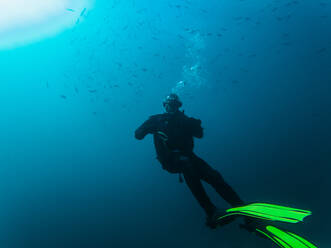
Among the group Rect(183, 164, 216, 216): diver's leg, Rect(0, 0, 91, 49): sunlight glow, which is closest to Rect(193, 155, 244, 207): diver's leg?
Rect(183, 164, 216, 216): diver's leg

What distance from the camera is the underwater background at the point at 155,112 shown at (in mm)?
18391

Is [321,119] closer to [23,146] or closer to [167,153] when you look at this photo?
[167,153]

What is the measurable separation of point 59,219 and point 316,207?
64.7ft

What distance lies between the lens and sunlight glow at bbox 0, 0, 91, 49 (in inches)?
582

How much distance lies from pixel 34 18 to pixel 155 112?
16.9 meters

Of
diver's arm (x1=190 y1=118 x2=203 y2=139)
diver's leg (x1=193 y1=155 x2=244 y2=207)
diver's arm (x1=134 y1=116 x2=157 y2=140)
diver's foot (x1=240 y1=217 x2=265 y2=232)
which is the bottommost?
Answer: diver's foot (x1=240 y1=217 x2=265 y2=232)

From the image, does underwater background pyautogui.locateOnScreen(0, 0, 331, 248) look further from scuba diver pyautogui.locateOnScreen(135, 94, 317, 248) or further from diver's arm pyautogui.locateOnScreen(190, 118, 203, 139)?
diver's arm pyautogui.locateOnScreen(190, 118, 203, 139)

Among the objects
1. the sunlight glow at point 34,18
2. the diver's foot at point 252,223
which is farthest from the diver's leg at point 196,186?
the sunlight glow at point 34,18

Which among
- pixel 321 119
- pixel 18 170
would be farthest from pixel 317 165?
pixel 18 170

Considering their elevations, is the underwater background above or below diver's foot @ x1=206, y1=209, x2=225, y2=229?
above

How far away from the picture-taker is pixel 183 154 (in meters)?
4.09

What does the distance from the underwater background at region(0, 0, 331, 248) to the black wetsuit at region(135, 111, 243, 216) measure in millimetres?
10987

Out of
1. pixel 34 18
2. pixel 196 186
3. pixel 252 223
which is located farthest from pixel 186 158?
pixel 34 18

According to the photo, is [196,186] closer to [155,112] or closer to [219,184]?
[219,184]
